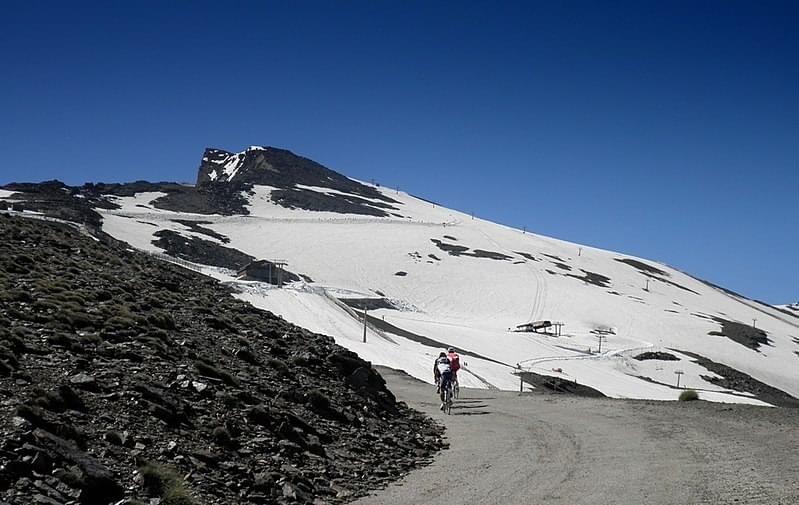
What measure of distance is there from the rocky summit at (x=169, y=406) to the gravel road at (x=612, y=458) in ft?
3.96

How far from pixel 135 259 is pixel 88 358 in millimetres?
17892

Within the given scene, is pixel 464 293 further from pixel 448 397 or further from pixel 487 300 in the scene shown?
pixel 448 397

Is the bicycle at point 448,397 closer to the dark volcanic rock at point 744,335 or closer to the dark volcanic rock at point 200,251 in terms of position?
the dark volcanic rock at point 200,251

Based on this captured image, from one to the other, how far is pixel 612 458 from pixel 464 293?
96.2 m

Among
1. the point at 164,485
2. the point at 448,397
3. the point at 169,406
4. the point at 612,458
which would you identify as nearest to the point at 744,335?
the point at 448,397

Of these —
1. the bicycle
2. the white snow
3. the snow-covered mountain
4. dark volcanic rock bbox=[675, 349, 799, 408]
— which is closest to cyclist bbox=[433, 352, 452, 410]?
the bicycle

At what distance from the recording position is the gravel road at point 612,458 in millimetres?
10633

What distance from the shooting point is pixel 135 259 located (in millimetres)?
29312

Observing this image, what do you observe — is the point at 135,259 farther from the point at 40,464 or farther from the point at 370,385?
the point at 40,464

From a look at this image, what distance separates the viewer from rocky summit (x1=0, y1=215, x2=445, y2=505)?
28.3 ft

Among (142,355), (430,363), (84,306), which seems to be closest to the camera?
(142,355)

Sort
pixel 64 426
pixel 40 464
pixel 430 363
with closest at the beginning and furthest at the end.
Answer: pixel 40 464 < pixel 64 426 < pixel 430 363

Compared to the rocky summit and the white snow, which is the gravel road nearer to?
the rocky summit

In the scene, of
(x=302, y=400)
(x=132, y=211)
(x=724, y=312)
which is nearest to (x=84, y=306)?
(x=302, y=400)
